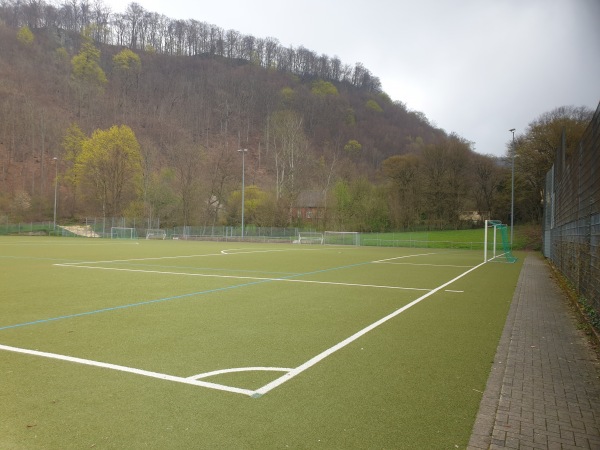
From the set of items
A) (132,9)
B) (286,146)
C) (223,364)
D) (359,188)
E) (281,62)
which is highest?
(132,9)

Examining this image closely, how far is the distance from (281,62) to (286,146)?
215 ft

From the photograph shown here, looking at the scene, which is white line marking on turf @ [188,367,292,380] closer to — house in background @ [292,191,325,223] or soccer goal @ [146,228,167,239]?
soccer goal @ [146,228,167,239]

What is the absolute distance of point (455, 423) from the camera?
3.49m

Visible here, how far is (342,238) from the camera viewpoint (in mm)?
47344

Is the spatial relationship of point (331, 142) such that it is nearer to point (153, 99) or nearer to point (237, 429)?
point (153, 99)

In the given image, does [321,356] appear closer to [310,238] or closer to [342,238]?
[342,238]

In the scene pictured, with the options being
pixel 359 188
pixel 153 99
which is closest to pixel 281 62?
pixel 153 99

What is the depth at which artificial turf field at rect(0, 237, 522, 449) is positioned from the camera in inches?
A: 130

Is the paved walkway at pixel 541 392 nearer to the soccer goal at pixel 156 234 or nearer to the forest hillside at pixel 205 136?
the forest hillside at pixel 205 136

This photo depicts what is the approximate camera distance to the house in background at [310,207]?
2287 inches

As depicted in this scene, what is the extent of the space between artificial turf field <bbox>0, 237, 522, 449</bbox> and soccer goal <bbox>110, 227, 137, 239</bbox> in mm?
45658

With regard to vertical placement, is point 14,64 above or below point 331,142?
above

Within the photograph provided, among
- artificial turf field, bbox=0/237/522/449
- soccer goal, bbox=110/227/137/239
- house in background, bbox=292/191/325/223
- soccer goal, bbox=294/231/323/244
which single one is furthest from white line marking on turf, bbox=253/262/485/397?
soccer goal, bbox=110/227/137/239

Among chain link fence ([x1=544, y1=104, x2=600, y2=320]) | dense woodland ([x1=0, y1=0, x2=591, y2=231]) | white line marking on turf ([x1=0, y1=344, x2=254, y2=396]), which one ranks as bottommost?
white line marking on turf ([x1=0, y1=344, x2=254, y2=396])
